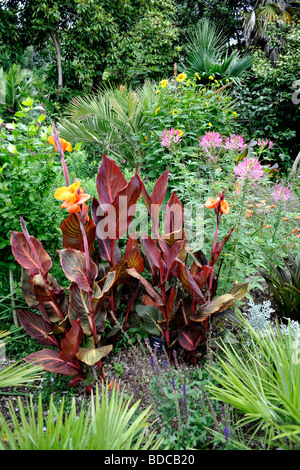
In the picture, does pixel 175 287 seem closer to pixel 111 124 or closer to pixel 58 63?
pixel 111 124

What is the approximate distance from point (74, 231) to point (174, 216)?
527mm

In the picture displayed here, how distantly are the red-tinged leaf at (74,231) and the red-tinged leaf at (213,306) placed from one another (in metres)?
0.68

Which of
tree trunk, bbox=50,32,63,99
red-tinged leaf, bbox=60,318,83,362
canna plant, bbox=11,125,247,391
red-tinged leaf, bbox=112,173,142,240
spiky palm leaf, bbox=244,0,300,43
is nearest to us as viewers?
red-tinged leaf, bbox=60,318,83,362

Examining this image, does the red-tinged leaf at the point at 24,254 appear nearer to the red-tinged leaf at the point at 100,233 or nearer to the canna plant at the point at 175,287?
the red-tinged leaf at the point at 100,233

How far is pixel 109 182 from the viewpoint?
162cm

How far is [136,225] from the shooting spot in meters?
2.12

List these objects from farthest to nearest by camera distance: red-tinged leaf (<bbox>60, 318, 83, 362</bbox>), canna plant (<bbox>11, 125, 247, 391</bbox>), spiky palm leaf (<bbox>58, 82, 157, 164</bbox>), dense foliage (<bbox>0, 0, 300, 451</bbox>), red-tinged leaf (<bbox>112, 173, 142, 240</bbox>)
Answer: spiky palm leaf (<bbox>58, 82, 157, 164</bbox>) → red-tinged leaf (<bbox>112, 173, 142, 240</bbox>) → canna plant (<bbox>11, 125, 247, 391</bbox>) → red-tinged leaf (<bbox>60, 318, 83, 362</bbox>) → dense foliage (<bbox>0, 0, 300, 451</bbox>)

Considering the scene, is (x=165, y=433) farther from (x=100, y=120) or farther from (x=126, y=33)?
(x=126, y=33)

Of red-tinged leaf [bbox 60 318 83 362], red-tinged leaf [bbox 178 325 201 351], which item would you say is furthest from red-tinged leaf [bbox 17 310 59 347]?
red-tinged leaf [bbox 178 325 201 351]

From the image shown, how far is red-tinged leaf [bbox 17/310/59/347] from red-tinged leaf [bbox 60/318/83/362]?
0.22m

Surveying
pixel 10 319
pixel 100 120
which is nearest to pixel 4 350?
pixel 10 319

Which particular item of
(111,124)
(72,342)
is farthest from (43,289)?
(111,124)

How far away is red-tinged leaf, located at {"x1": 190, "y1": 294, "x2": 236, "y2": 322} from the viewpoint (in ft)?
4.83

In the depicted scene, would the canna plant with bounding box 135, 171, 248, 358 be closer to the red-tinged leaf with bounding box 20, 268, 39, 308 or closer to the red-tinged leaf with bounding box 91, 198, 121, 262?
the red-tinged leaf with bounding box 91, 198, 121, 262
